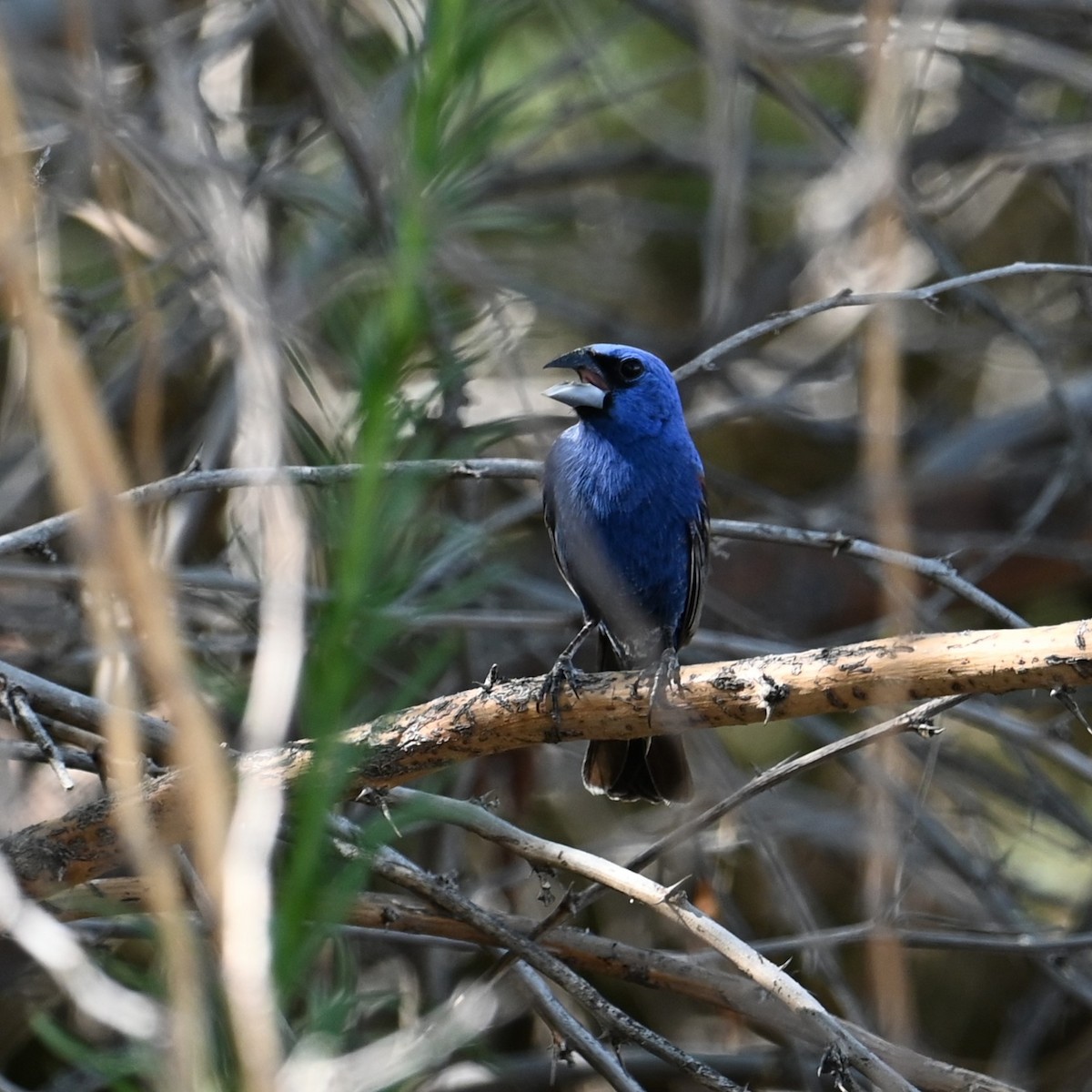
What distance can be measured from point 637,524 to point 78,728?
73.5 inches

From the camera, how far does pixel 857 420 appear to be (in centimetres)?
640

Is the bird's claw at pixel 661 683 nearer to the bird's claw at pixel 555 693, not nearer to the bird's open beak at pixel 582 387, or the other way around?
the bird's claw at pixel 555 693

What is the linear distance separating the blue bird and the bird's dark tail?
33 cm

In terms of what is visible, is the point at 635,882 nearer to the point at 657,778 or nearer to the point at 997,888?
the point at 657,778

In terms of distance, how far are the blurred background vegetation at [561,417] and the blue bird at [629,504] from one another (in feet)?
0.65

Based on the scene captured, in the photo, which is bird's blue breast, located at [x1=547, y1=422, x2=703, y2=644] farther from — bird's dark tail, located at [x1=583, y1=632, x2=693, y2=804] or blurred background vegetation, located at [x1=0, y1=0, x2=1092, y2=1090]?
bird's dark tail, located at [x1=583, y1=632, x2=693, y2=804]

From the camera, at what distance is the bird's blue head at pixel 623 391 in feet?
14.1

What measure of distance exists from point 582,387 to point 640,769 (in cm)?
117

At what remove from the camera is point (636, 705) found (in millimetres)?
2957

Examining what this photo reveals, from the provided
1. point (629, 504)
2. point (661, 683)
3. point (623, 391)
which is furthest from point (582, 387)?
point (661, 683)

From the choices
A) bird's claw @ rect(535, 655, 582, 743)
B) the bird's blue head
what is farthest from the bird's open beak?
bird's claw @ rect(535, 655, 582, 743)

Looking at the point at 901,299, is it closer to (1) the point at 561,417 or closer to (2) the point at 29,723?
(2) the point at 29,723

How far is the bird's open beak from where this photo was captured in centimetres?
424

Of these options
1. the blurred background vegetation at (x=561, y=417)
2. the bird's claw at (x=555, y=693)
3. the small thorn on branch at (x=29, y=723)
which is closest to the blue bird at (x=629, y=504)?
the blurred background vegetation at (x=561, y=417)
